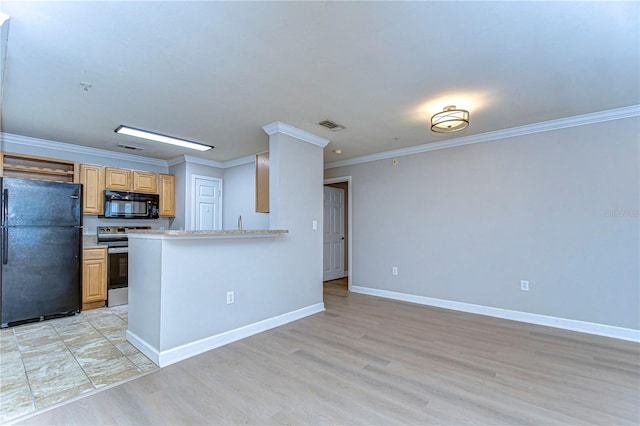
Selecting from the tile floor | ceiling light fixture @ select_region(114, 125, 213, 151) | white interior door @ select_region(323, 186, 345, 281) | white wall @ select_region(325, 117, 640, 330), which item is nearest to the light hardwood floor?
the tile floor

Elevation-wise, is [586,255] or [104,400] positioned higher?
[586,255]

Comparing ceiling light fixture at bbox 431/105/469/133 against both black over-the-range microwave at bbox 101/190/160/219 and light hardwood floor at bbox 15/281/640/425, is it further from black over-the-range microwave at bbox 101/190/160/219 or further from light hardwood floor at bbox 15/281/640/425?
black over-the-range microwave at bbox 101/190/160/219

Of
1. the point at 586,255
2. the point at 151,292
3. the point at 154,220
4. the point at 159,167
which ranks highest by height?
the point at 159,167

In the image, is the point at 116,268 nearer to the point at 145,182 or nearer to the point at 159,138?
the point at 145,182

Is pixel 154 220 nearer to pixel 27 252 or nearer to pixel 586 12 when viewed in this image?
pixel 27 252

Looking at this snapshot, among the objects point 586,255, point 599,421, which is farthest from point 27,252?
point 586,255

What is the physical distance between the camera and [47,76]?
2.44 m

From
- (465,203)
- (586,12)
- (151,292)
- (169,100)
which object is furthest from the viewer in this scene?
(465,203)

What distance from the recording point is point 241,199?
18.3 feet

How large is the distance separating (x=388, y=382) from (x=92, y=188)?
15.9 feet

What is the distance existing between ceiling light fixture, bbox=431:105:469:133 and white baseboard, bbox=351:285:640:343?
2.47 m

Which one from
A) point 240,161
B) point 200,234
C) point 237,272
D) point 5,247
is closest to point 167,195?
point 240,161

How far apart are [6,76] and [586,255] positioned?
19.2ft

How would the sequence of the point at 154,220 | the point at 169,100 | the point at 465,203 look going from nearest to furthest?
1. the point at 169,100
2. the point at 465,203
3. the point at 154,220
